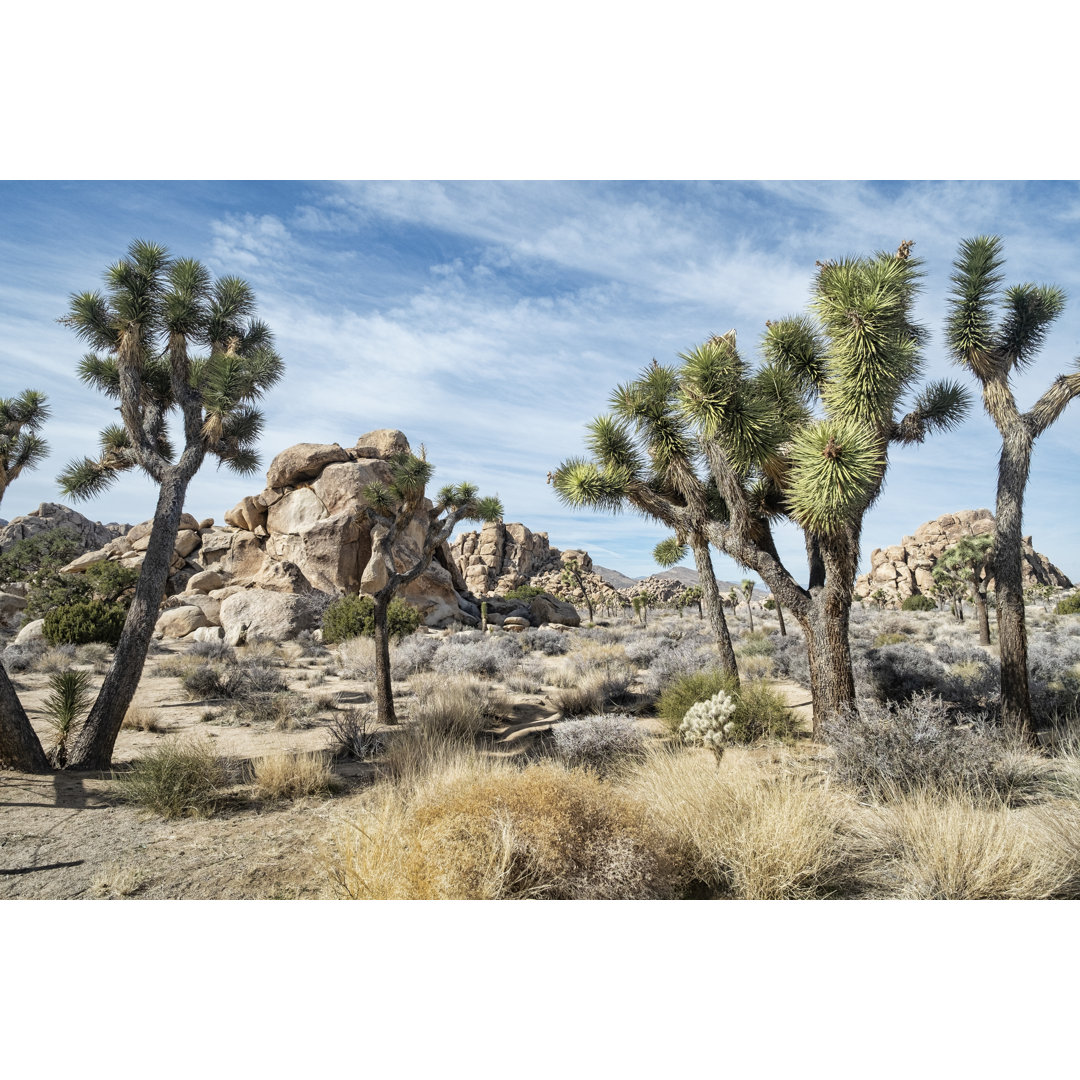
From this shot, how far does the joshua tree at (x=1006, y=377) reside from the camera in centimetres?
891

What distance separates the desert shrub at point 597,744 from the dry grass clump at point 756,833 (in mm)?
2304

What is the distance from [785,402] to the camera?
9.36m

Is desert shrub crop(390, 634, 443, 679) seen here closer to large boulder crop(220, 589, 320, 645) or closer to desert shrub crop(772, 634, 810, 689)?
large boulder crop(220, 589, 320, 645)

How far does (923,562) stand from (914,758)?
3047 inches

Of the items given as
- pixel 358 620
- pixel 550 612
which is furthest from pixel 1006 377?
pixel 550 612

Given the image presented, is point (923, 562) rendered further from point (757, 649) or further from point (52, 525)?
point (52, 525)

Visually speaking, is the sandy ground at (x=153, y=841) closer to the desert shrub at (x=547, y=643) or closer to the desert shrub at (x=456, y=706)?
the desert shrub at (x=456, y=706)

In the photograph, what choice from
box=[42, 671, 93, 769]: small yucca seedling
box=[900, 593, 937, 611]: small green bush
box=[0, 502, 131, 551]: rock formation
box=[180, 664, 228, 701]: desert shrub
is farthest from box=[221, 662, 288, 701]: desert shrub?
box=[900, 593, 937, 611]: small green bush

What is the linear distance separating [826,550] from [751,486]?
1809 millimetres

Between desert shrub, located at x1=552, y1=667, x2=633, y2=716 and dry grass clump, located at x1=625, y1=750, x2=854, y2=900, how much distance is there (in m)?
6.58

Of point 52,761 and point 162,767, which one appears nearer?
point 162,767

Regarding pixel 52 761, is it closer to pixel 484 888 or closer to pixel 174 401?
pixel 174 401

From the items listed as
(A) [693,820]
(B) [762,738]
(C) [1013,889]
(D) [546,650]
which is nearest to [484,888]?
(A) [693,820]

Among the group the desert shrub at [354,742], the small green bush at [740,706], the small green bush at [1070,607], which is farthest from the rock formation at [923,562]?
the desert shrub at [354,742]
